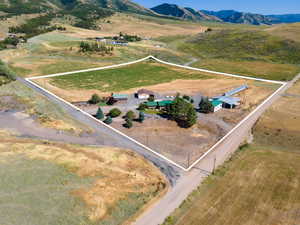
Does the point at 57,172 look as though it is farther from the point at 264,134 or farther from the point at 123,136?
the point at 264,134

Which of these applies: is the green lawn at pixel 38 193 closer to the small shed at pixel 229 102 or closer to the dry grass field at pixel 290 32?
the small shed at pixel 229 102

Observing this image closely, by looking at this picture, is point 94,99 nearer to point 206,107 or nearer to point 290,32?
point 206,107

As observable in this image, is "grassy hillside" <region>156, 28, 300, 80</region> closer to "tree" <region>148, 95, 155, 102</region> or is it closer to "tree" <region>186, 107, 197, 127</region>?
"tree" <region>148, 95, 155, 102</region>

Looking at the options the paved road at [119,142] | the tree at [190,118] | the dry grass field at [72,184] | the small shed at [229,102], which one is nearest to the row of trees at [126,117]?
the paved road at [119,142]

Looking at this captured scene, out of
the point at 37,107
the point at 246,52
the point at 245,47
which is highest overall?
the point at 245,47

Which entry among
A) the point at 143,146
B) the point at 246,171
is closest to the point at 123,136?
the point at 143,146

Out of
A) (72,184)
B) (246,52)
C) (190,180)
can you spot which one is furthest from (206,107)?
(246,52)
